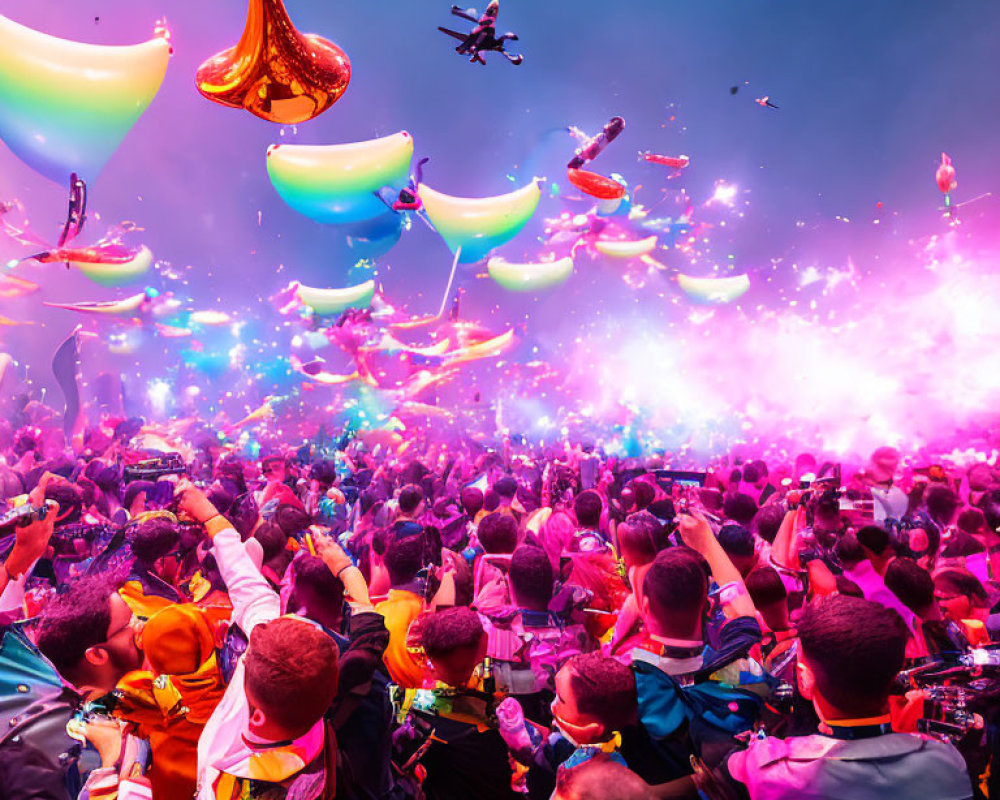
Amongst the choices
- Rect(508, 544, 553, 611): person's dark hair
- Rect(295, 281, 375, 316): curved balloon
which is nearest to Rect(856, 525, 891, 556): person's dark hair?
Rect(508, 544, 553, 611): person's dark hair

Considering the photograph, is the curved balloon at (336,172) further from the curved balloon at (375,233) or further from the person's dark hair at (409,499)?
the person's dark hair at (409,499)

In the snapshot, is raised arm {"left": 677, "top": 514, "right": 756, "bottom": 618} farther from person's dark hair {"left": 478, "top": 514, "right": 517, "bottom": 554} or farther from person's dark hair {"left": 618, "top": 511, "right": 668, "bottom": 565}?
person's dark hair {"left": 478, "top": 514, "right": 517, "bottom": 554}

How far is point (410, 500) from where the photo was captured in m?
5.22

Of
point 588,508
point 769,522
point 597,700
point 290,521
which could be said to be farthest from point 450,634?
point 769,522

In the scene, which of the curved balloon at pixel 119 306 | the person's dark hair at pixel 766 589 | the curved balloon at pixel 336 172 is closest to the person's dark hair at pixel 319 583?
the person's dark hair at pixel 766 589

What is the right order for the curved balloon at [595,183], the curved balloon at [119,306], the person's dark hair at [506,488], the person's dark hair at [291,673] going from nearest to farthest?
the person's dark hair at [291,673] → the person's dark hair at [506,488] → the curved balloon at [595,183] → the curved balloon at [119,306]

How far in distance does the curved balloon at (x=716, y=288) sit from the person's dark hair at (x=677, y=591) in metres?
18.5

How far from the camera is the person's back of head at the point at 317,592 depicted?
270 centimetres

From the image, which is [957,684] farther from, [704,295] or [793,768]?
[704,295]

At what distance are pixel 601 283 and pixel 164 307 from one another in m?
17.6

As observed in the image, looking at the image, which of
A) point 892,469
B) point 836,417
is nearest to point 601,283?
point 836,417

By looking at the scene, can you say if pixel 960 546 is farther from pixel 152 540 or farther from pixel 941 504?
pixel 152 540

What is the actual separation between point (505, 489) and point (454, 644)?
379cm

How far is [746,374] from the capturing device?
22.7m
